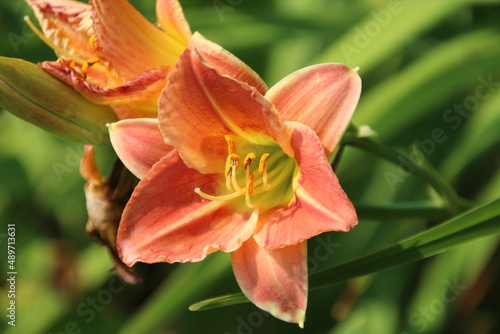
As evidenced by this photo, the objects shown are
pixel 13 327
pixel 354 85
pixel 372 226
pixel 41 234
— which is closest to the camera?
pixel 354 85

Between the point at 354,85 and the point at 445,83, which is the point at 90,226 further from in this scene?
the point at 445,83

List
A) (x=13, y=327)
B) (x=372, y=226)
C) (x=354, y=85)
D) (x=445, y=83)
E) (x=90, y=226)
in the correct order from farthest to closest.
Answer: (x=13, y=327) → (x=372, y=226) → (x=445, y=83) → (x=90, y=226) → (x=354, y=85)

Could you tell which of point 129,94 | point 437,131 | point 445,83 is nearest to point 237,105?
point 129,94

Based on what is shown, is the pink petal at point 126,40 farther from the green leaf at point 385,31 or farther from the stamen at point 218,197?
the green leaf at point 385,31

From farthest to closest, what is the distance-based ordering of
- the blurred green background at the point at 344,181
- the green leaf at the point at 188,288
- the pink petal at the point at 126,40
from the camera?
1. the blurred green background at the point at 344,181
2. the green leaf at the point at 188,288
3. the pink petal at the point at 126,40

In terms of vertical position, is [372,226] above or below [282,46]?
below

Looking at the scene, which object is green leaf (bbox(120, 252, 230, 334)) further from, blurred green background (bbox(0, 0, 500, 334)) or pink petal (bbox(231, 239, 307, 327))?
pink petal (bbox(231, 239, 307, 327))

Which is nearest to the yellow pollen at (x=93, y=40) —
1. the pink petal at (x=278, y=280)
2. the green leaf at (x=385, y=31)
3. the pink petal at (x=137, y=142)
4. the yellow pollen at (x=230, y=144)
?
the pink petal at (x=137, y=142)

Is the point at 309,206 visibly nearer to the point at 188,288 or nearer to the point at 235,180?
the point at 235,180
